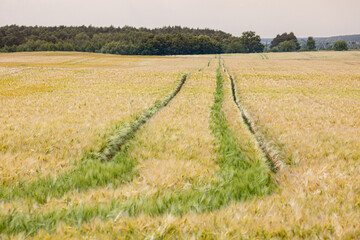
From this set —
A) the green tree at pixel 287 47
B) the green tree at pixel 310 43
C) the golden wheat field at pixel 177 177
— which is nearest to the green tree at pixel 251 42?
the green tree at pixel 287 47

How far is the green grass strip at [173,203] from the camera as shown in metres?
3.03

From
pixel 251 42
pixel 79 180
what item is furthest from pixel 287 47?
pixel 79 180

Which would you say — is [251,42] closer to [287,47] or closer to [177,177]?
[287,47]

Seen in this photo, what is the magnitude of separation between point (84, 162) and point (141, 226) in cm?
326

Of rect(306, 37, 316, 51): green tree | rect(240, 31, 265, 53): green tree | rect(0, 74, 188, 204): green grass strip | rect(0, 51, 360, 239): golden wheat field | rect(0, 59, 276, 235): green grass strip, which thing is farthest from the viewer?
rect(306, 37, 316, 51): green tree

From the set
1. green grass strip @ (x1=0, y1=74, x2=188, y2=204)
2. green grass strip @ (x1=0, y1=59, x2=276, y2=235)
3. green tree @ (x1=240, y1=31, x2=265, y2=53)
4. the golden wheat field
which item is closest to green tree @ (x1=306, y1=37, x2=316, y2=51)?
green tree @ (x1=240, y1=31, x2=265, y2=53)

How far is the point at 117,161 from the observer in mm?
5828

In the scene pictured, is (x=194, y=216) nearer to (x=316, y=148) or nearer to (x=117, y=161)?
(x=117, y=161)

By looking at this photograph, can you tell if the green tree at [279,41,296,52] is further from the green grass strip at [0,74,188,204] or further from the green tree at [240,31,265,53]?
the green grass strip at [0,74,188,204]

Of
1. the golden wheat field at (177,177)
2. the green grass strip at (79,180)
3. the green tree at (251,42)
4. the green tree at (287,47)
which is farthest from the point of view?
the green tree at (287,47)

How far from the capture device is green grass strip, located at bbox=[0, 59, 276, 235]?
3031 millimetres

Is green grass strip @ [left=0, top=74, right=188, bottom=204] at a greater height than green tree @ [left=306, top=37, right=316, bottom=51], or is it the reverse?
green tree @ [left=306, top=37, right=316, bottom=51]

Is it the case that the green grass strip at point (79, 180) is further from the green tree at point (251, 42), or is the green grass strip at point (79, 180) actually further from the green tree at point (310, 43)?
the green tree at point (310, 43)

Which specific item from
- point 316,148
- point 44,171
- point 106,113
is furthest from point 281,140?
point 106,113
